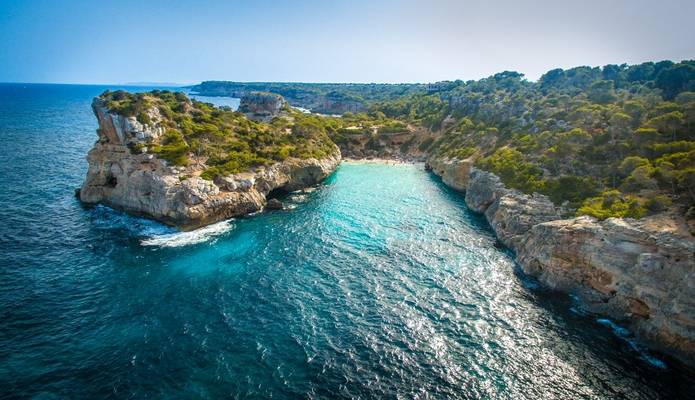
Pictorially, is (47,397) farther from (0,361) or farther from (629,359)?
(629,359)

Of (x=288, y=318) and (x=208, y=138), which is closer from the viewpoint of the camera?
(x=288, y=318)

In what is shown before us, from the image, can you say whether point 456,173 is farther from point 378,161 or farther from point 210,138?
point 210,138

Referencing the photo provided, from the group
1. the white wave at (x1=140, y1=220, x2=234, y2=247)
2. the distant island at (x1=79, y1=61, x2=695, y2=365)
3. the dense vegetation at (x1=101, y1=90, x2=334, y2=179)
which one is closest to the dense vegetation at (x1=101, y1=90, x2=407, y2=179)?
the dense vegetation at (x1=101, y1=90, x2=334, y2=179)

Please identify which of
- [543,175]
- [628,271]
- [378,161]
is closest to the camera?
[628,271]

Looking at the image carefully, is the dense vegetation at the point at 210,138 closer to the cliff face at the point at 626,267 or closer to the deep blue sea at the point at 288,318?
the deep blue sea at the point at 288,318

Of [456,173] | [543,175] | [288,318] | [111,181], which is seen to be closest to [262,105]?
[111,181]
